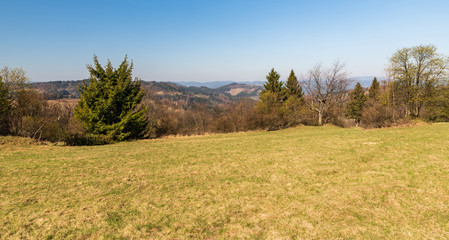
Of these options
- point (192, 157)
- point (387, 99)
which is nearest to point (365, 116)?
point (387, 99)

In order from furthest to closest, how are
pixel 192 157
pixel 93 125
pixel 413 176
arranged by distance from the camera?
pixel 93 125
pixel 192 157
pixel 413 176

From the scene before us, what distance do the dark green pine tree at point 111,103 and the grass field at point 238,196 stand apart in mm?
9294

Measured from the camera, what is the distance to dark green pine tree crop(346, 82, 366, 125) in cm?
4784

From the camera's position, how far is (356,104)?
1934 inches

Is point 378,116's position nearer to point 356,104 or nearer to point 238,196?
point 238,196

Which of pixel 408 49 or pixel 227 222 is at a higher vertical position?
pixel 408 49

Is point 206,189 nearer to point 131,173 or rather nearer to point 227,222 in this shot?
point 227,222

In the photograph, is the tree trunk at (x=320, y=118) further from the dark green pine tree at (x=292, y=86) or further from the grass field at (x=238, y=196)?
the grass field at (x=238, y=196)

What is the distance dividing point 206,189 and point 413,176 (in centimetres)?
607

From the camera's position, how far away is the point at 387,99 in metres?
24.9

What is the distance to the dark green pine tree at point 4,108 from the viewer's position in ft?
61.4

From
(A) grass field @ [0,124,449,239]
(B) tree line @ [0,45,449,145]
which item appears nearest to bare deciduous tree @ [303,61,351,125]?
(B) tree line @ [0,45,449,145]

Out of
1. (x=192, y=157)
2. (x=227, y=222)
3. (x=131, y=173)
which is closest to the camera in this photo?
(x=227, y=222)

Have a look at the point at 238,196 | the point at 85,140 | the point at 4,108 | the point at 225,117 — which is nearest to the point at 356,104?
the point at 225,117
